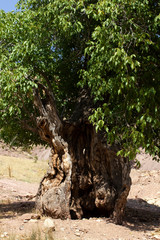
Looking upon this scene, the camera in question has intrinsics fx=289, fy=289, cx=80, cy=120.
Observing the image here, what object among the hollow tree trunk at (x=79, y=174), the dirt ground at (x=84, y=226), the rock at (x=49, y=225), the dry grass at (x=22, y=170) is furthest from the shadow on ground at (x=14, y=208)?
the dry grass at (x=22, y=170)

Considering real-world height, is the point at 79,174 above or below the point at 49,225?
above

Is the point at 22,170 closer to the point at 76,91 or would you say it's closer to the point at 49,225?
the point at 76,91

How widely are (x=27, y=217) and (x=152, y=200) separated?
9789mm

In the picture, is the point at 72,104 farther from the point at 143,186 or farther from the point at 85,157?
the point at 143,186

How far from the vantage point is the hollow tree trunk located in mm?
8344

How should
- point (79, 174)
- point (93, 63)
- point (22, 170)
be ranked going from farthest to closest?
point (22, 170) → point (79, 174) → point (93, 63)

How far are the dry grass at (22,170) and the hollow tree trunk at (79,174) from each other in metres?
11.6

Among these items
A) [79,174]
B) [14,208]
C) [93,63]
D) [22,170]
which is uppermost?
[93,63]

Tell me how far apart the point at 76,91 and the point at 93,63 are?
2347mm

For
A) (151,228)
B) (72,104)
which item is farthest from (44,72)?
(151,228)

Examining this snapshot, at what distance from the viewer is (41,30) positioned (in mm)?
8430

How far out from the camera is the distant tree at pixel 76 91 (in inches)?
271

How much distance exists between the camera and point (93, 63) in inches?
305

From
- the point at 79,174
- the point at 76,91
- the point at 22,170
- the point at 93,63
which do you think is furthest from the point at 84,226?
the point at 22,170
